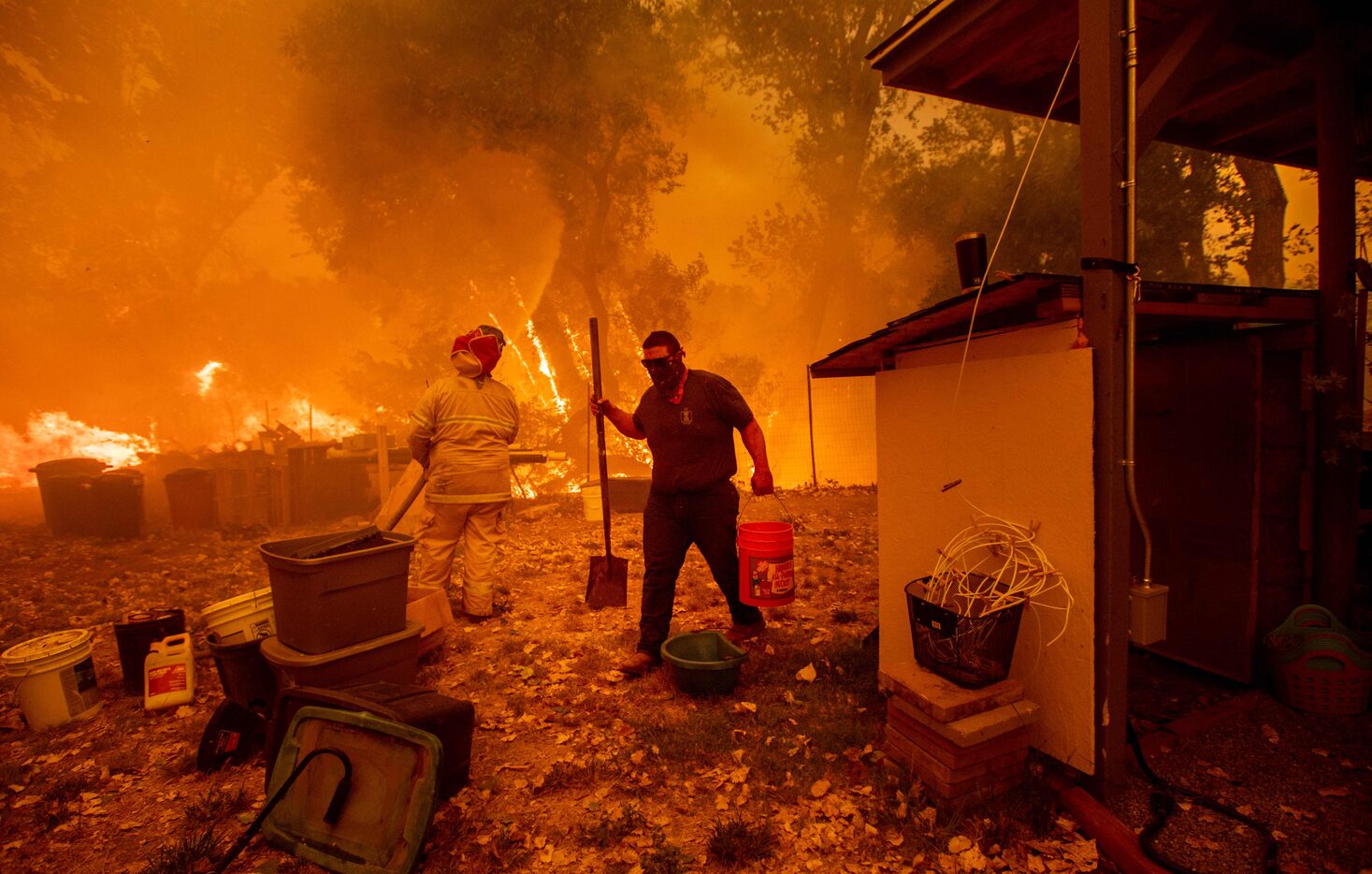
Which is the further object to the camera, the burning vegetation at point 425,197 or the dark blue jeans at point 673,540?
the burning vegetation at point 425,197

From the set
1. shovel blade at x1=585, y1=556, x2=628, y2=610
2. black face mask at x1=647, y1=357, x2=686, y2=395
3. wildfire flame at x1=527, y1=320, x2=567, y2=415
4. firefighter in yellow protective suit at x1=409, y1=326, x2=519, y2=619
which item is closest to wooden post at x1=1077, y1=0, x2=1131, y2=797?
black face mask at x1=647, y1=357, x2=686, y2=395

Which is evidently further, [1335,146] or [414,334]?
[414,334]

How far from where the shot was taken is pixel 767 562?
15.2 ft

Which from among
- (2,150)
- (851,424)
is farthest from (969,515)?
(2,150)

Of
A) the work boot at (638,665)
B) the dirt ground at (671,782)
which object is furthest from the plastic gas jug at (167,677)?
the work boot at (638,665)

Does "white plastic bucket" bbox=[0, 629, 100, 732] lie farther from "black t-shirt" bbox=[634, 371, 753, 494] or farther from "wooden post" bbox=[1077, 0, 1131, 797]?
"wooden post" bbox=[1077, 0, 1131, 797]

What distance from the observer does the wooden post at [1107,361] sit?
2871 millimetres

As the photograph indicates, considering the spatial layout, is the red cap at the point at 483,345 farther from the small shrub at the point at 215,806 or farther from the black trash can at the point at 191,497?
the black trash can at the point at 191,497

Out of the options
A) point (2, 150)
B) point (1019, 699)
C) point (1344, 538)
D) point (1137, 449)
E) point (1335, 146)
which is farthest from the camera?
point (2, 150)

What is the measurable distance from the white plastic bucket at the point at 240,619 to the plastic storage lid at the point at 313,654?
393 mm

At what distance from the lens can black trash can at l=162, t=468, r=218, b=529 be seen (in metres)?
10.6

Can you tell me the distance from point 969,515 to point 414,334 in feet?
56.0

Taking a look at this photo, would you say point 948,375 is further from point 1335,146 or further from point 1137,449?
point 1335,146

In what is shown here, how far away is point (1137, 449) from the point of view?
4.67 metres
